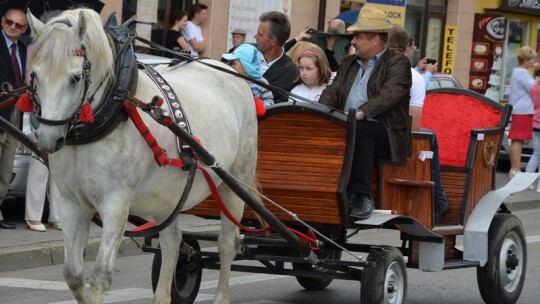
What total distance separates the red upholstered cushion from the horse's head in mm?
3980

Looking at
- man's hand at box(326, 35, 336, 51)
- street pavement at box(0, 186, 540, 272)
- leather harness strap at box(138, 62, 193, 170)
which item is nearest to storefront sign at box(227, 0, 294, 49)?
man's hand at box(326, 35, 336, 51)

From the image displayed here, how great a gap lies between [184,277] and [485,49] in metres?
21.1

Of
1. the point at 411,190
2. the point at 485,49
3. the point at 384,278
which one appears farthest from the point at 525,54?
the point at 384,278

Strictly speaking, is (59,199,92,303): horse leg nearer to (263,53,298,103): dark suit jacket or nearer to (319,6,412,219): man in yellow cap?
(319,6,412,219): man in yellow cap

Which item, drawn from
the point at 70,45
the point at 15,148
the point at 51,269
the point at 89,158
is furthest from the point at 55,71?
the point at 15,148

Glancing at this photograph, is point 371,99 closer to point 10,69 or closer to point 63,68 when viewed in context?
point 63,68

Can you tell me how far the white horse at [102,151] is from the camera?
6.08 m

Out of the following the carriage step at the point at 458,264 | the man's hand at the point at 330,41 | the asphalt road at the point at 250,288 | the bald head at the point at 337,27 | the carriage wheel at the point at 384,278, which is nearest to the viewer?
the carriage wheel at the point at 384,278

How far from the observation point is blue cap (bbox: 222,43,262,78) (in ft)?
29.5

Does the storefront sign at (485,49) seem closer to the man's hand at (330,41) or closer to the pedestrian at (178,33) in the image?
the pedestrian at (178,33)

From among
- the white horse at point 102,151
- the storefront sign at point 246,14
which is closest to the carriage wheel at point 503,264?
the white horse at point 102,151

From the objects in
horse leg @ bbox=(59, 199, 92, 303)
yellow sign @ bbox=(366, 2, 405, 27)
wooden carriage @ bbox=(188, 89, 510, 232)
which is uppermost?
yellow sign @ bbox=(366, 2, 405, 27)

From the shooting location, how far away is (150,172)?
265 inches

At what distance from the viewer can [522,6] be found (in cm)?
2942
